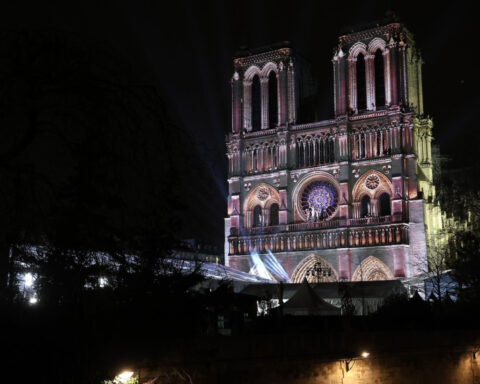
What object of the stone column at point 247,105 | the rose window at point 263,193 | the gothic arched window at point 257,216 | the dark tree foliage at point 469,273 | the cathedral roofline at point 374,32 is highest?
the cathedral roofline at point 374,32

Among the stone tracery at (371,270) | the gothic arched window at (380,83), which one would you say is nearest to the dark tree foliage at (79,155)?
the stone tracery at (371,270)

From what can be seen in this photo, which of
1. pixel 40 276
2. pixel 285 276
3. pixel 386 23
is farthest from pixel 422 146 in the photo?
pixel 40 276

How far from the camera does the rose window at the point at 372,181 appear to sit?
2440 inches

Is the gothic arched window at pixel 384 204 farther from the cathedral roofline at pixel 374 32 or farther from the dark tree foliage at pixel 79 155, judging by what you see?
the dark tree foliage at pixel 79 155

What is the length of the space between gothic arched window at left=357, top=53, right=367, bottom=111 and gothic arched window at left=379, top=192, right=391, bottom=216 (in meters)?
7.91

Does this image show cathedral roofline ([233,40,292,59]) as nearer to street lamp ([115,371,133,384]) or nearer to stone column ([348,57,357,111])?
stone column ([348,57,357,111])

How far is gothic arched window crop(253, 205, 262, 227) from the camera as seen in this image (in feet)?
224

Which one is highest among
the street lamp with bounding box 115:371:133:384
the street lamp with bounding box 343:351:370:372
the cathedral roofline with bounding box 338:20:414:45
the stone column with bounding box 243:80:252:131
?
the cathedral roofline with bounding box 338:20:414:45

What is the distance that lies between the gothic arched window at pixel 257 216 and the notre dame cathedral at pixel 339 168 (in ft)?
0.43

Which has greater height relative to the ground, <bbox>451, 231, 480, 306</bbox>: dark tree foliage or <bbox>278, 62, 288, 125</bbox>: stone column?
<bbox>278, 62, 288, 125</bbox>: stone column

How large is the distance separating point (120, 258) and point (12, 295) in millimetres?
2933

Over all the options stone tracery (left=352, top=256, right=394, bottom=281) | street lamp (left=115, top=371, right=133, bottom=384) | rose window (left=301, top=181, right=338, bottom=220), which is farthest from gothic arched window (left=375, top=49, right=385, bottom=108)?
street lamp (left=115, top=371, right=133, bottom=384)

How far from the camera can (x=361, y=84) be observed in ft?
215

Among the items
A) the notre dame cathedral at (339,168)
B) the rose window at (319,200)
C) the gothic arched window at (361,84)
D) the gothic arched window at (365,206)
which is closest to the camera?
the notre dame cathedral at (339,168)
